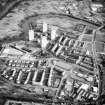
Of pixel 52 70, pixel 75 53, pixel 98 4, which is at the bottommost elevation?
pixel 52 70

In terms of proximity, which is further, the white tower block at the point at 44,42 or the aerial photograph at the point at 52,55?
the white tower block at the point at 44,42

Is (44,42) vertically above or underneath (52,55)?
above

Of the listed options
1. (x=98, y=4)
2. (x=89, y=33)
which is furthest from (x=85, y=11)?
(x=89, y=33)

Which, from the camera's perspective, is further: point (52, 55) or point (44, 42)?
point (44, 42)

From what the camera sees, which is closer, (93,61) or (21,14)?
(93,61)

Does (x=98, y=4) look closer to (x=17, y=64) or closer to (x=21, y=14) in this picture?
(x=21, y=14)

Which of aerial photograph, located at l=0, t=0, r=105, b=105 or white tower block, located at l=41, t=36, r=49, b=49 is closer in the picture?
aerial photograph, located at l=0, t=0, r=105, b=105

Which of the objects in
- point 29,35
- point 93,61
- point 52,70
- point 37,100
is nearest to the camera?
point 37,100

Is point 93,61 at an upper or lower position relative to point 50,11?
lower
